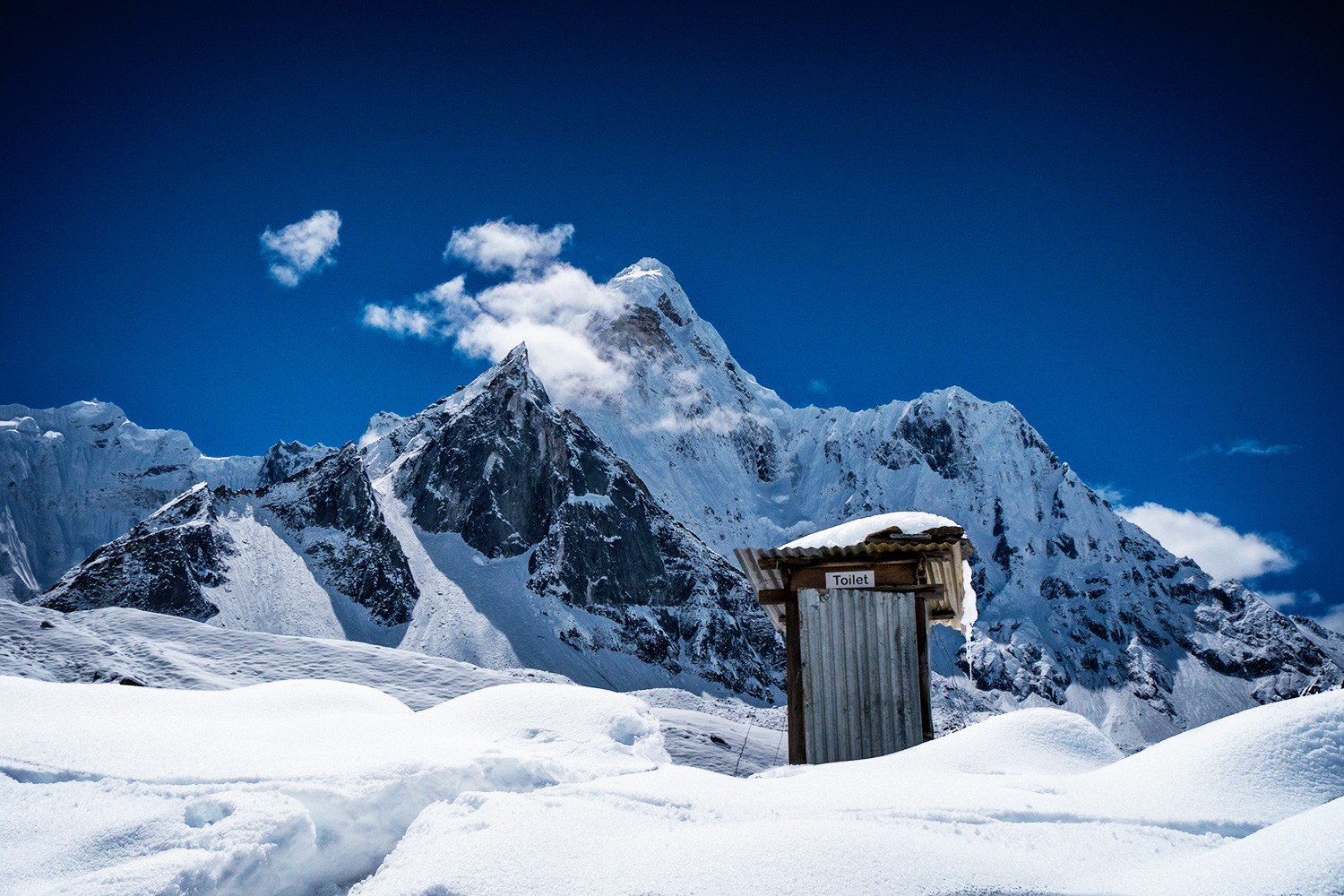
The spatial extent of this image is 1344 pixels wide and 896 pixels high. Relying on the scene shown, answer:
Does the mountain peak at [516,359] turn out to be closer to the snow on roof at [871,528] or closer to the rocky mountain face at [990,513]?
the rocky mountain face at [990,513]

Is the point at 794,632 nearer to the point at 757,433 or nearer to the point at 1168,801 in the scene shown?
the point at 1168,801

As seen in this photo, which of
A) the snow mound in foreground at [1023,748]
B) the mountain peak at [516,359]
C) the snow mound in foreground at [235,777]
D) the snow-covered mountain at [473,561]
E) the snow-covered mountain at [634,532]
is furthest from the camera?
the mountain peak at [516,359]

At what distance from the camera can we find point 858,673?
27.9 feet

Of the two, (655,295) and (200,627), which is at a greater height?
(655,295)

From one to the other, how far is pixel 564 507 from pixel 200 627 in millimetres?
81591

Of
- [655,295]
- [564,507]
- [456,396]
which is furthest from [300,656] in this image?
[655,295]

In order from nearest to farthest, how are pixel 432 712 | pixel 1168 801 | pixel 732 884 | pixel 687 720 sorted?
pixel 732 884
pixel 1168 801
pixel 432 712
pixel 687 720

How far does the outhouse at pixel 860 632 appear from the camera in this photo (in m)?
8.40

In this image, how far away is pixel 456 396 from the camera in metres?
130

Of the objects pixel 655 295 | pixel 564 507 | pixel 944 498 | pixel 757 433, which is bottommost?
pixel 564 507

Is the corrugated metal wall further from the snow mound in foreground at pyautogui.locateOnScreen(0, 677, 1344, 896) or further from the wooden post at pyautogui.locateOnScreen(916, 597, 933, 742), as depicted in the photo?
the snow mound in foreground at pyautogui.locateOnScreen(0, 677, 1344, 896)

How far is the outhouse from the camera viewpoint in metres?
8.40

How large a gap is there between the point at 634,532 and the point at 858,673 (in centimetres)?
11158

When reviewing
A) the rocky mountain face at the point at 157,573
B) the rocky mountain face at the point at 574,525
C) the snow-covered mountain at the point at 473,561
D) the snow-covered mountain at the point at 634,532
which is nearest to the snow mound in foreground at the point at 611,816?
the snow-covered mountain at the point at 473,561
